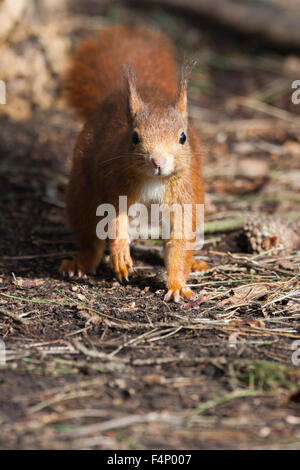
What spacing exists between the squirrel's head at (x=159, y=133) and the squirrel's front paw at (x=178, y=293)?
583 mm

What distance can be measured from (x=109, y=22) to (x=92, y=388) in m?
5.14

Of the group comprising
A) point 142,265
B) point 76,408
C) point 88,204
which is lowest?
point 76,408

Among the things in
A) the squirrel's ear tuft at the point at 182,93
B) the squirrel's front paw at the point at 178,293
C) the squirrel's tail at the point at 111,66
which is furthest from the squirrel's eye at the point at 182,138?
the squirrel's tail at the point at 111,66

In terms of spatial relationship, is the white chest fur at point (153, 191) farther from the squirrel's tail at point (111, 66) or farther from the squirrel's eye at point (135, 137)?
the squirrel's tail at point (111, 66)

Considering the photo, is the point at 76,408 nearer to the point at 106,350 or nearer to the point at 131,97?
the point at 106,350

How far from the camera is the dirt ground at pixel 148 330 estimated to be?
205 cm

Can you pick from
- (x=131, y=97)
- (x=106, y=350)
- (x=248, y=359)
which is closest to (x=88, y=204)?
(x=131, y=97)

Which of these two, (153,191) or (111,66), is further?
(111,66)

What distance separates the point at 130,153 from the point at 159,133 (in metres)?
0.18

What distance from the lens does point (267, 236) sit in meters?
3.54

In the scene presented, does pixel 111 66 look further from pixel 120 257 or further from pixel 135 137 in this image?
pixel 120 257

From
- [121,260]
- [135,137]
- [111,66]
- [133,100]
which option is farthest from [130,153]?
[111,66]

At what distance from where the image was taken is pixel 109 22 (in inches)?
258

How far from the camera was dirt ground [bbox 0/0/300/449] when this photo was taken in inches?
80.8
